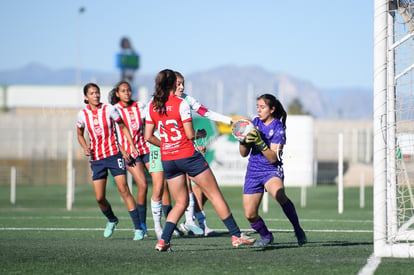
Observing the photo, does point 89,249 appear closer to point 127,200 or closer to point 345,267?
point 127,200

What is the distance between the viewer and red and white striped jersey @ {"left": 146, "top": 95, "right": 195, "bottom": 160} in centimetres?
908

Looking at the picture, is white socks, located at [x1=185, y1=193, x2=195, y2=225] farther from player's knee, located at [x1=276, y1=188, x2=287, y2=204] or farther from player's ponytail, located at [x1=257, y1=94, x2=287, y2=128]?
player's ponytail, located at [x1=257, y1=94, x2=287, y2=128]

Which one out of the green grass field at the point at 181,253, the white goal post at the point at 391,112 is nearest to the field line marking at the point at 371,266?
the green grass field at the point at 181,253

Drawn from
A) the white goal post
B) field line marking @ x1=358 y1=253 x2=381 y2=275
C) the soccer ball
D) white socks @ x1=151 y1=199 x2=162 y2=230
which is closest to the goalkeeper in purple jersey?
the soccer ball

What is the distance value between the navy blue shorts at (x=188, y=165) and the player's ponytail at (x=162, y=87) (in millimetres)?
600

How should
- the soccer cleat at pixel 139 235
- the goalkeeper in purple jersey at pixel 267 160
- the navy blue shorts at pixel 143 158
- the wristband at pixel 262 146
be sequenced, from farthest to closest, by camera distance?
1. the navy blue shorts at pixel 143 158
2. the soccer cleat at pixel 139 235
3. the goalkeeper in purple jersey at pixel 267 160
4. the wristband at pixel 262 146

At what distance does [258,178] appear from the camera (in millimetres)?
9789

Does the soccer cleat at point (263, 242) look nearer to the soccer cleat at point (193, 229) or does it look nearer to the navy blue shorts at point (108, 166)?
the soccer cleat at point (193, 229)

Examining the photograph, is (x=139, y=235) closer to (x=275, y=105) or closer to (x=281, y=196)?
(x=281, y=196)

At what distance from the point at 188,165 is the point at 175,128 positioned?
44cm

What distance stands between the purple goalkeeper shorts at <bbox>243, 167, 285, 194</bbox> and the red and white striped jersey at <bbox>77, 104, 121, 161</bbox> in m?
2.51

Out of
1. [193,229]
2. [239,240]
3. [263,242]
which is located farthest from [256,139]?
[193,229]

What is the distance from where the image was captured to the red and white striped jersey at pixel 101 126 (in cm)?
1151

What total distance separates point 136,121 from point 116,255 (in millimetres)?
3323
